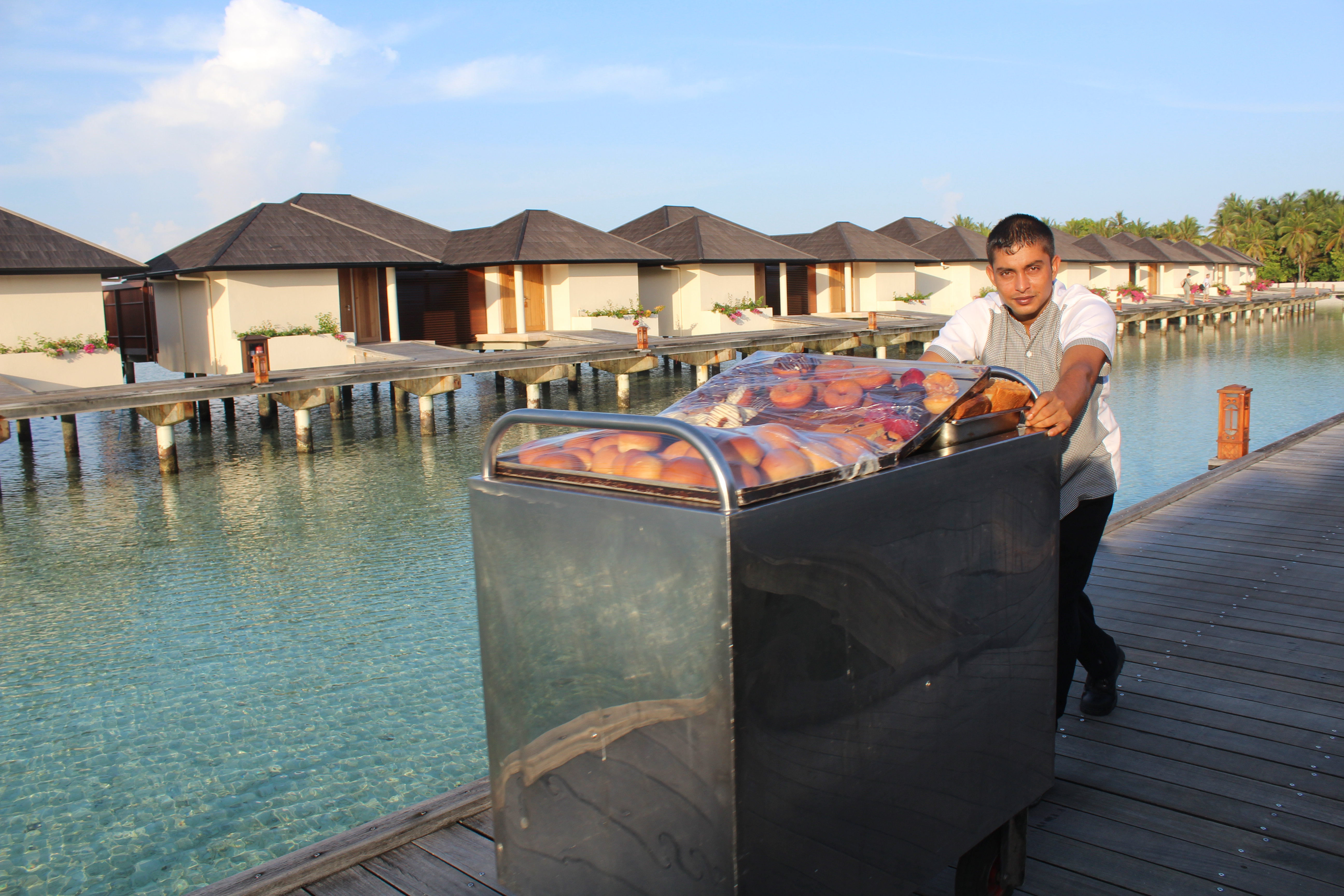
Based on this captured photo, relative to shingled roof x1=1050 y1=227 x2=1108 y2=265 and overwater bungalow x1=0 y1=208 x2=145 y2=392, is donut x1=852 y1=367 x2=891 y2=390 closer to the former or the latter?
overwater bungalow x1=0 y1=208 x2=145 y2=392

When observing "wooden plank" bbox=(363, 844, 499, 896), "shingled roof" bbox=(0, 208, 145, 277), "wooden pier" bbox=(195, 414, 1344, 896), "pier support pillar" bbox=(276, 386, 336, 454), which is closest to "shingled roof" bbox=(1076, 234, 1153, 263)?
"pier support pillar" bbox=(276, 386, 336, 454)

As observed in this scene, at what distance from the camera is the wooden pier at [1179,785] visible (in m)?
2.36

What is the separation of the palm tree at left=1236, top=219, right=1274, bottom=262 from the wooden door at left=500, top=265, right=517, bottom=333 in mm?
69631

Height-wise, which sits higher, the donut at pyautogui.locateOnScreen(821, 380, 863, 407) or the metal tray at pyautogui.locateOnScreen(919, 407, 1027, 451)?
the donut at pyautogui.locateOnScreen(821, 380, 863, 407)

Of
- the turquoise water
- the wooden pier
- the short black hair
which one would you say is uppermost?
the short black hair

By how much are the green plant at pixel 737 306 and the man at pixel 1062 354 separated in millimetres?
24140

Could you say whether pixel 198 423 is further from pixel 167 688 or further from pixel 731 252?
pixel 731 252

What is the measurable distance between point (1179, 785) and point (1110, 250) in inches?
1791

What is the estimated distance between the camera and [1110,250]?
43.3 metres

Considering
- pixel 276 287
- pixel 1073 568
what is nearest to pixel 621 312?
pixel 276 287

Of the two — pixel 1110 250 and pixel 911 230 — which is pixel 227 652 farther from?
pixel 1110 250

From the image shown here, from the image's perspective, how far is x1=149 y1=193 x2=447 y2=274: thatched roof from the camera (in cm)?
Result: 1864

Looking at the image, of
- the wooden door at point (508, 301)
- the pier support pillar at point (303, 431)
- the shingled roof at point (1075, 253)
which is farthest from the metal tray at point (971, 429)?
the shingled roof at point (1075, 253)

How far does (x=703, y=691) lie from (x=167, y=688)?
5.51m
